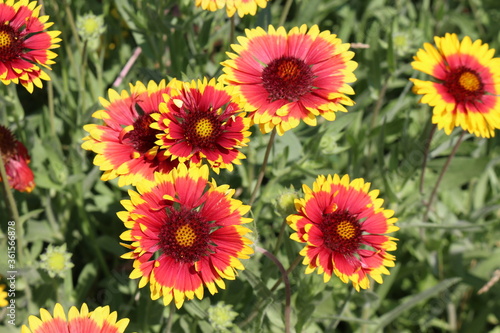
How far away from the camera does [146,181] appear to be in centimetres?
150

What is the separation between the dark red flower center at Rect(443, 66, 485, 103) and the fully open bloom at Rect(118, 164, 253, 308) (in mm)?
929

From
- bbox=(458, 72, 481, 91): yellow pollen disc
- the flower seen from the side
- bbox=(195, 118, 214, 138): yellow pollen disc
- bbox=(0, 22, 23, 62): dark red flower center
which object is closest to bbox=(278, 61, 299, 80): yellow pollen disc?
bbox=(195, 118, 214, 138): yellow pollen disc

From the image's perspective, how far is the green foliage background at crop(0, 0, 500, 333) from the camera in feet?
6.77

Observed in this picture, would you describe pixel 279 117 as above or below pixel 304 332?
above

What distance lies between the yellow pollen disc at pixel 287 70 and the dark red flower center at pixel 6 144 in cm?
99

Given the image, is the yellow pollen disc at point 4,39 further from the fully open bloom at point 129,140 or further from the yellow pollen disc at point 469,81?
the yellow pollen disc at point 469,81

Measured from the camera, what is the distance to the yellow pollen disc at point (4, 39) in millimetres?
1697

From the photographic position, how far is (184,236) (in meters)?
1.48

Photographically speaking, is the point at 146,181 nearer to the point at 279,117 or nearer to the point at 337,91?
the point at 279,117

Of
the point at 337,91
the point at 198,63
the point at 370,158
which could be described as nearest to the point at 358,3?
the point at 370,158

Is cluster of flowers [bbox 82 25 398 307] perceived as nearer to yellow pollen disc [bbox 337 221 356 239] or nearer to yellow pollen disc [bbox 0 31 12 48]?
yellow pollen disc [bbox 337 221 356 239]

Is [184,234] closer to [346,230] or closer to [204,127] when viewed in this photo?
[204,127]

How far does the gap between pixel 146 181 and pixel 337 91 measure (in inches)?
25.0

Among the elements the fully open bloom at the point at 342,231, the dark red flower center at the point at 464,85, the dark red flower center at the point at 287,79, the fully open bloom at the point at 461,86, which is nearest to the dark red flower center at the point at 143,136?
the dark red flower center at the point at 287,79
